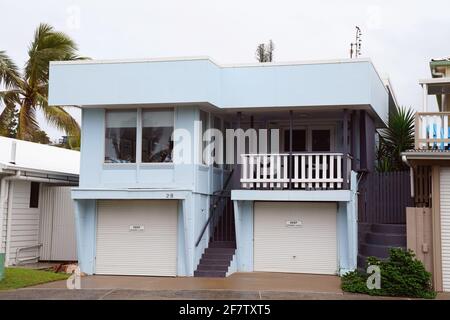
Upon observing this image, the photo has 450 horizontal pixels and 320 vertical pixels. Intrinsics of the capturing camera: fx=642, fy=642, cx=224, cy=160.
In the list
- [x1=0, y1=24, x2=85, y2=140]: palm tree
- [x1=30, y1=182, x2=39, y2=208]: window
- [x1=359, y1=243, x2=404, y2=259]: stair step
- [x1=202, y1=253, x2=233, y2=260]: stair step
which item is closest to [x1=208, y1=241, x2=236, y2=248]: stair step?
[x1=202, y1=253, x2=233, y2=260]: stair step

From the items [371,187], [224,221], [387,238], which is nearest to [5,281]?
[224,221]

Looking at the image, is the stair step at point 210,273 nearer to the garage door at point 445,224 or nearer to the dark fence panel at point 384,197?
the dark fence panel at point 384,197

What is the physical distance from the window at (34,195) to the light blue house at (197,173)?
3.20 m

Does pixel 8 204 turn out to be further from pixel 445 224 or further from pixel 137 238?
pixel 445 224

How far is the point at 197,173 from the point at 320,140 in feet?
14.1

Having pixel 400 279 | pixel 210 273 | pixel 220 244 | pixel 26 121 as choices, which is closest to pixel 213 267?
pixel 210 273

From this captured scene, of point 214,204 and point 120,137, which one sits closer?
point 120,137

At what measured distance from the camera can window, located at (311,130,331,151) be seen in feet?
63.0

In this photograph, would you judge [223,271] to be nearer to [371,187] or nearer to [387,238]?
[387,238]

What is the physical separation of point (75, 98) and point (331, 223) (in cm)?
762

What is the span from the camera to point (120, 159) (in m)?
17.5

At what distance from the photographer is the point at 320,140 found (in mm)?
Answer: 19234

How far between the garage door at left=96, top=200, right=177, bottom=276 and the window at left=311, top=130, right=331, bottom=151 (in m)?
4.78

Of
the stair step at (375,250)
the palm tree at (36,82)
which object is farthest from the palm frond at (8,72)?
the stair step at (375,250)
